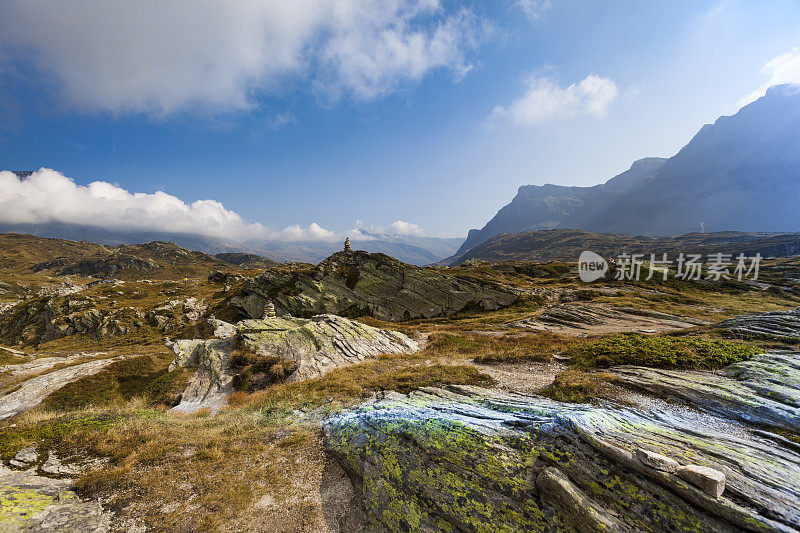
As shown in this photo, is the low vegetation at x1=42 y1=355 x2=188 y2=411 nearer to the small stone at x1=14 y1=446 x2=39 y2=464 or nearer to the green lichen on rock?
the small stone at x1=14 y1=446 x2=39 y2=464

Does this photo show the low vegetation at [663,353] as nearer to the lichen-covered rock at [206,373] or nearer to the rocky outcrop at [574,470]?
the rocky outcrop at [574,470]

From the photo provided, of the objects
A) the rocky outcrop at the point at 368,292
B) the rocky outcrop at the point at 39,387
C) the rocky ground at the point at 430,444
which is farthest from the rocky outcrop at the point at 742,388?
the rocky outcrop at the point at 368,292

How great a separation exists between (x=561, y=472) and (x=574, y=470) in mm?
330

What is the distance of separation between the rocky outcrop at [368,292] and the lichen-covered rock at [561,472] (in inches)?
1991

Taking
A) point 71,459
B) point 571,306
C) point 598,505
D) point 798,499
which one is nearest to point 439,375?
point 598,505

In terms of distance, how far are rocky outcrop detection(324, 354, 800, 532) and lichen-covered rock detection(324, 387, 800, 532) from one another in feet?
0.08

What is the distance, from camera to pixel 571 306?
4969cm

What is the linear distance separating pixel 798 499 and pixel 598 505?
3994mm

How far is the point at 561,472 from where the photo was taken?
7.35 meters

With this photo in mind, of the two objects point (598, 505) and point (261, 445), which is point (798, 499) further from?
point (261, 445)

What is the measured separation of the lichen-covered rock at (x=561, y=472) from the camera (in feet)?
19.8

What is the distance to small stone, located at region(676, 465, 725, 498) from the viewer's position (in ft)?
19.0

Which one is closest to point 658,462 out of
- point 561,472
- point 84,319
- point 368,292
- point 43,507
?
point 561,472

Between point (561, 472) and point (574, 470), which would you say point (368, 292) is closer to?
point (561, 472)
